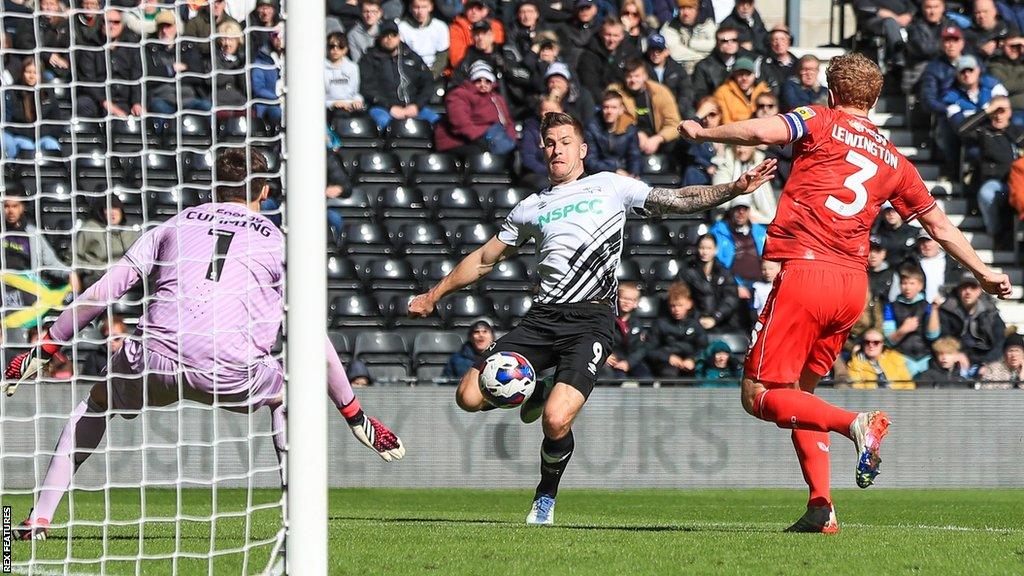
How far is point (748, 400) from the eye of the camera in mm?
7512

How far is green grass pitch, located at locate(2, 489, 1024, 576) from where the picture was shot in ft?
19.8

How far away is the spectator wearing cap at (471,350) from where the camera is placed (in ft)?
46.9

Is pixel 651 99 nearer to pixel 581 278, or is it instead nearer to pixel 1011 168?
pixel 1011 168

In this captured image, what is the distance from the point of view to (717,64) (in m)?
17.5

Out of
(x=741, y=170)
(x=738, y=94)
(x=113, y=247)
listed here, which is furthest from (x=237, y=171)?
(x=738, y=94)

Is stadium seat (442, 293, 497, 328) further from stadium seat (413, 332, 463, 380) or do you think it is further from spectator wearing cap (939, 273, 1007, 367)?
spectator wearing cap (939, 273, 1007, 367)

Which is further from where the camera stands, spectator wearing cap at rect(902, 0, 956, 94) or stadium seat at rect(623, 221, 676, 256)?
spectator wearing cap at rect(902, 0, 956, 94)

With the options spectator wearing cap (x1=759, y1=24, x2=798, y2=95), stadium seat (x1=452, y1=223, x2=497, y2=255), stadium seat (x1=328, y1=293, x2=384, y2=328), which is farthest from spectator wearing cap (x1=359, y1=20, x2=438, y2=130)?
spectator wearing cap (x1=759, y1=24, x2=798, y2=95)

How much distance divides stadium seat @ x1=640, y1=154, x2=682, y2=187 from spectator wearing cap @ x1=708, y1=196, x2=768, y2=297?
3.75 feet

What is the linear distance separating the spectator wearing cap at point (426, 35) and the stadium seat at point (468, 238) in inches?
80.9

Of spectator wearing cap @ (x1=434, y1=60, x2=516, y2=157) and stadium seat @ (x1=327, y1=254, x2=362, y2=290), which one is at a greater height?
spectator wearing cap @ (x1=434, y1=60, x2=516, y2=157)

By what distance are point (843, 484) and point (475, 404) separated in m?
6.71

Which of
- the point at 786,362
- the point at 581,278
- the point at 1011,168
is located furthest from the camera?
the point at 1011,168

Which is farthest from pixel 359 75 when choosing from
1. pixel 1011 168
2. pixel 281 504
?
pixel 281 504
